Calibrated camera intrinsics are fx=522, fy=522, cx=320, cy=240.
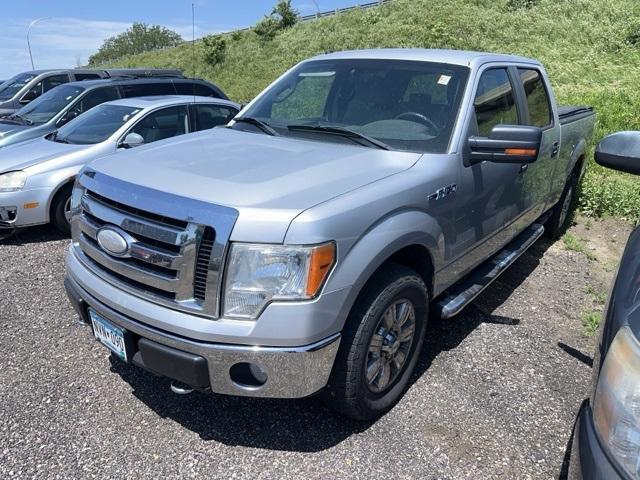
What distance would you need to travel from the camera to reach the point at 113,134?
606 cm

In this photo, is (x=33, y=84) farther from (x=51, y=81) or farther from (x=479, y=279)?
(x=479, y=279)

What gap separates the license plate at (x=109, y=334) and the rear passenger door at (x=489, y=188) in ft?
6.34

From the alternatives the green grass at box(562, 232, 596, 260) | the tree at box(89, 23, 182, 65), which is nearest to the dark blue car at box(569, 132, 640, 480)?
the green grass at box(562, 232, 596, 260)

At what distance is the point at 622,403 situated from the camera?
53.5 inches

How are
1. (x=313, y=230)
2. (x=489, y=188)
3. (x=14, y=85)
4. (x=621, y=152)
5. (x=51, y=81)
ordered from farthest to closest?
(x=14, y=85)
(x=51, y=81)
(x=489, y=188)
(x=621, y=152)
(x=313, y=230)

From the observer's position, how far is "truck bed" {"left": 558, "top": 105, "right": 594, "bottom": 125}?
202 inches

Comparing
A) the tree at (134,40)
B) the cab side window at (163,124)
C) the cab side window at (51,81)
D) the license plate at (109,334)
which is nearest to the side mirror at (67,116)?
the cab side window at (163,124)

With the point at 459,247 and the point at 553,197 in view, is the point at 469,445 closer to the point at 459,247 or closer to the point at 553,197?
the point at 459,247

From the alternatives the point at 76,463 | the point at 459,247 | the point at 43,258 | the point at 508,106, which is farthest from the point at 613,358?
the point at 43,258

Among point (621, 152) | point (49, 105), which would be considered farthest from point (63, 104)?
point (621, 152)

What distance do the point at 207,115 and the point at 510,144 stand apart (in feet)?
16.4

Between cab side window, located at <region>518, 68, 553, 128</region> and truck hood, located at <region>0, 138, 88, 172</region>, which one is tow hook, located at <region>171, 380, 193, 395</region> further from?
truck hood, located at <region>0, 138, 88, 172</region>

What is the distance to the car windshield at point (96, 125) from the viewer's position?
6121 mm

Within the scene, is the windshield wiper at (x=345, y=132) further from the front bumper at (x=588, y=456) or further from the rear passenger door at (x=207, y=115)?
the rear passenger door at (x=207, y=115)
